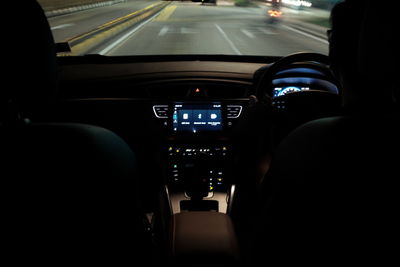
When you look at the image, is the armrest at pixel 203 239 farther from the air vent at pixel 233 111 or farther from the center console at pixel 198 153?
the air vent at pixel 233 111

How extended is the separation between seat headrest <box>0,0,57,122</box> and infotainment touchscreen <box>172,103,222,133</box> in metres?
2.32

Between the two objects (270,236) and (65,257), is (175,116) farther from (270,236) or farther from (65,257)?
(65,257)

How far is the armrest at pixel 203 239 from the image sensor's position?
2713mm

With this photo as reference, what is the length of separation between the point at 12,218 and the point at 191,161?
9.10 ft

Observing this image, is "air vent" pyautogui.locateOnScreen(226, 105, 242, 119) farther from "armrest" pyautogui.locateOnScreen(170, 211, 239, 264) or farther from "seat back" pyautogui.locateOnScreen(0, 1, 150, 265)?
"seat back" pyautogui.locateOnScreen(0, 1, 150, 265)

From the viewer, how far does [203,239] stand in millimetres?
2885

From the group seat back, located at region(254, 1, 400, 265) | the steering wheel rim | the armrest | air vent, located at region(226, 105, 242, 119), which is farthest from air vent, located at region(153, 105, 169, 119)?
seat back, located at region(254, 1, 400, 265)

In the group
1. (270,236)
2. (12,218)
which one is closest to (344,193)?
(270,236)


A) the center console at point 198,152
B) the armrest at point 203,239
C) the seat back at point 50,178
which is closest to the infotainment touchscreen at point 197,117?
the center console at point 198,152

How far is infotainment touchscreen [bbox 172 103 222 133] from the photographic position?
3.88m

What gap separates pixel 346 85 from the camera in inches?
64.3

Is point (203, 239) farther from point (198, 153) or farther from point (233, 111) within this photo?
point (233, 111)

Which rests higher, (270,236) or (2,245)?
(2,245)

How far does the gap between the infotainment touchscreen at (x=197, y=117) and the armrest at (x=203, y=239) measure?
2.99ft
